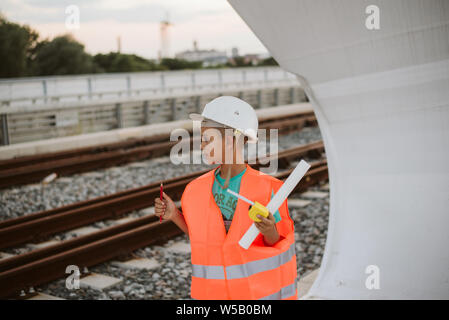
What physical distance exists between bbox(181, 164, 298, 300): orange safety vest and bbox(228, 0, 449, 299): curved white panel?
133 cm

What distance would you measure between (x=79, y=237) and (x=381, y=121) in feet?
13.3

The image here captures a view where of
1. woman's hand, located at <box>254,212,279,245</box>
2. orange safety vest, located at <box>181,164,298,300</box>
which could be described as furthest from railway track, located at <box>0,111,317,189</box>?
woman's hand, located at <box>254,212,279,245</box>

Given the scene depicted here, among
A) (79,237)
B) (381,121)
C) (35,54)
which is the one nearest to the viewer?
(381,121)

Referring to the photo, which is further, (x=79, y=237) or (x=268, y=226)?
(x=79, y=237)

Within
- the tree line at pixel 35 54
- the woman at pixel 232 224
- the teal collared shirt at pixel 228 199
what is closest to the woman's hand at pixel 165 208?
the woman at pixel 232 224

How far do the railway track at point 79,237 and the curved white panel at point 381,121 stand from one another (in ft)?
9.31

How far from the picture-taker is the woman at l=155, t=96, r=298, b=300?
2.19 meters

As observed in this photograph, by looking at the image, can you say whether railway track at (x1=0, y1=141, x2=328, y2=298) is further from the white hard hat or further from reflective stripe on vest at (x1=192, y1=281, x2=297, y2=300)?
the white hard hat

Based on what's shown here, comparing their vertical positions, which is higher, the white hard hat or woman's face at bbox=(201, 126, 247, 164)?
the white hard hat

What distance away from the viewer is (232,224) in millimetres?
2203

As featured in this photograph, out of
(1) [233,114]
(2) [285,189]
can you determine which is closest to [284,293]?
(2) [285,189]

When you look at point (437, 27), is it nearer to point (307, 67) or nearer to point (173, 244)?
point (307, 67)

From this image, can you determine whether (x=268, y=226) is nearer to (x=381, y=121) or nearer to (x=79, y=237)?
(x=381, y=121)
